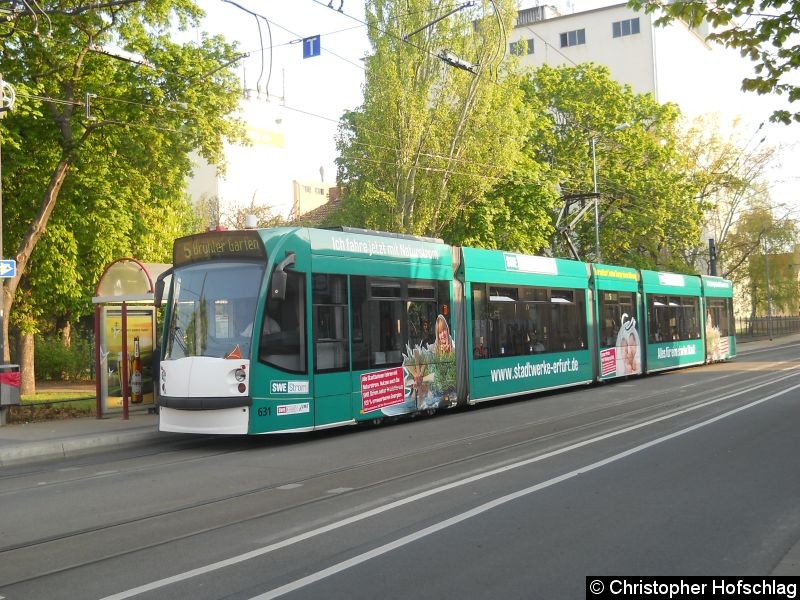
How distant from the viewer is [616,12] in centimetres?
6000

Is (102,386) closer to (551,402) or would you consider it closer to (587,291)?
(551,402)

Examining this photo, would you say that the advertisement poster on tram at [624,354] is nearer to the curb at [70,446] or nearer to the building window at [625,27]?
the curb at [70,446]

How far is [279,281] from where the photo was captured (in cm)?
1215

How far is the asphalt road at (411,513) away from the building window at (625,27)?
51.0 metres

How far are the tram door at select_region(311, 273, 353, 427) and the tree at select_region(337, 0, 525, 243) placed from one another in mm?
13825

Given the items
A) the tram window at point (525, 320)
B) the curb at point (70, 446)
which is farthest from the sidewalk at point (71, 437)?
the tram window at point (525, 320)

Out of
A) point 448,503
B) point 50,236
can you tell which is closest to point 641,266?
point 50,236

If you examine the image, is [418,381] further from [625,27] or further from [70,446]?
[625,27]

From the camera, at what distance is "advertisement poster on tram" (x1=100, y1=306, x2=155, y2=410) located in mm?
17344

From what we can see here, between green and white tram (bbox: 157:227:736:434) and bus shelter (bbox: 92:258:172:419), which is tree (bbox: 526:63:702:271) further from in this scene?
bus shelter (bbox: 92:258:172:419)

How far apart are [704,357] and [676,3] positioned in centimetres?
2280

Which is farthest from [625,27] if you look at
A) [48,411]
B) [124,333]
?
[48,411]

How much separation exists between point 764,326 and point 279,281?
6601 cm

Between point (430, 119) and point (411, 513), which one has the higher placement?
point (430, 119)
